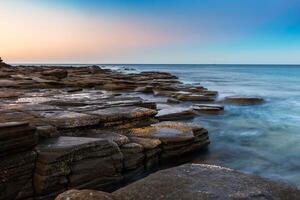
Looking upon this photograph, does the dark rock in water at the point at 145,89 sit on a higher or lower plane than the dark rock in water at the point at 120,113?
lower

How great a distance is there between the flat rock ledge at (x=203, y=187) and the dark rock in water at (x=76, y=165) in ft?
6.05

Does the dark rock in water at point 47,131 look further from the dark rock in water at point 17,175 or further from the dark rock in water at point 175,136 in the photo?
the dark rock in water at point 175,136

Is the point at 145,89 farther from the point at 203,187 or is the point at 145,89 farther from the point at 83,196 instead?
the point at 83,196

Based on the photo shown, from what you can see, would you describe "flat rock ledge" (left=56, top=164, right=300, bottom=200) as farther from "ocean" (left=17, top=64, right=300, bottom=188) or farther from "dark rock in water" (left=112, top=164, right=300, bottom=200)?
"ocean" (left=17, top=64, right=300, bottom=188)

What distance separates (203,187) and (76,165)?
284 centimetres

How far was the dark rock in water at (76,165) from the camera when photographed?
6703mm

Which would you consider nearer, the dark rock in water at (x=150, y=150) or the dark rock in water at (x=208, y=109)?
the dark rock in water at (x=150, y=150)

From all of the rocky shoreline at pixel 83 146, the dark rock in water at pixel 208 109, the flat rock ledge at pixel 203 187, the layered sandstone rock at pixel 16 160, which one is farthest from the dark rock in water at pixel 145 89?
the flat rock ledge at pixel 203 187

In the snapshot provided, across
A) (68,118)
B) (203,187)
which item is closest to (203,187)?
(203,187)

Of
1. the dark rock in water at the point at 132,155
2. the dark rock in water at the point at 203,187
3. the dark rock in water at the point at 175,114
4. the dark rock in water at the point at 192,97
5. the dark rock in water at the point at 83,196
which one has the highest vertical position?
the dark rock in water at the point at 83,196

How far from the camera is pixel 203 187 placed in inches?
221

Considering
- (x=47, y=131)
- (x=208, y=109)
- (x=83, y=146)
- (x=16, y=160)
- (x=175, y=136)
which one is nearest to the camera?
(x=16, y=160)

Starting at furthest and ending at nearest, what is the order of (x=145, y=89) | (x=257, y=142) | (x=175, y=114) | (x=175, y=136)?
(x=145, y=89) → (x=175, y=114) → (x=257, y=142) → (x=175, y=136)

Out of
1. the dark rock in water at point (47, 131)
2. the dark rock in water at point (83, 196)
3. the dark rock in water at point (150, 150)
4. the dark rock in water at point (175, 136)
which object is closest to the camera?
the dark rock in water at point (83, 196)
